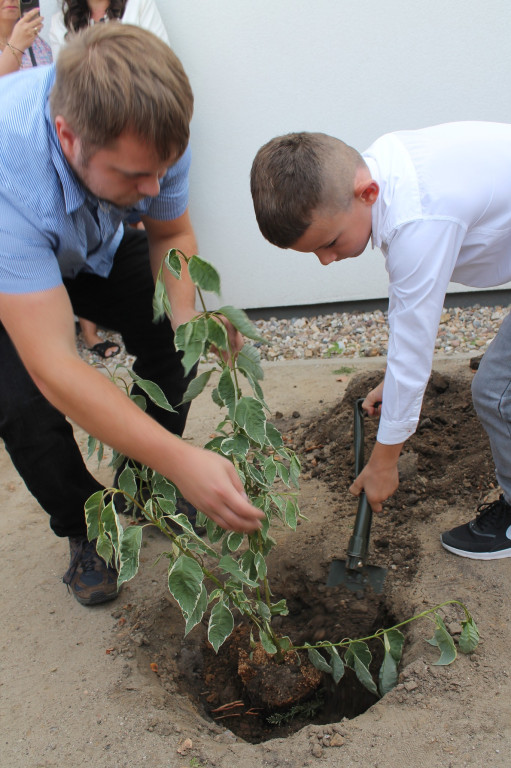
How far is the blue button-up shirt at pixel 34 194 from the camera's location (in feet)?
5.14

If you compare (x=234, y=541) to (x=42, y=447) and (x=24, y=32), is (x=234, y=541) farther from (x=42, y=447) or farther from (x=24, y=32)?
(x=24, y=32)

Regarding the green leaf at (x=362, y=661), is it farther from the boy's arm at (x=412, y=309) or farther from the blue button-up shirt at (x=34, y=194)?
the blue button-up shirt at (x=34, y=194)

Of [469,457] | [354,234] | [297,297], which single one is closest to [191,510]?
[469,457]

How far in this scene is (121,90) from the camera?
135 cm

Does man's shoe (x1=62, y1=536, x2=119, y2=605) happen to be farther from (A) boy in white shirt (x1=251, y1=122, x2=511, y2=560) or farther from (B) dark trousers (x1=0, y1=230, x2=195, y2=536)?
(A) boy in white shirt (x1=251, y1=122, x2=511, y2=560)

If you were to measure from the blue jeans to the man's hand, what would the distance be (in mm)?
395

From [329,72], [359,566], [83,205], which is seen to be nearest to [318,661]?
[359,566]

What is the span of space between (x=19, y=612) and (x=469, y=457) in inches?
72.2

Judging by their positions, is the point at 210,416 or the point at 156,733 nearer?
the point at 156,733

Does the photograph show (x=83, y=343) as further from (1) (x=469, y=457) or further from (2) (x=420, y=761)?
(2) (x=420, y=761)

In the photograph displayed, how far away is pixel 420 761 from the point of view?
1.63m

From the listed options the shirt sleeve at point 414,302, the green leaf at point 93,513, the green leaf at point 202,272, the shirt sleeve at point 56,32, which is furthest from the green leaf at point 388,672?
the shirt sleeve at point 56,32

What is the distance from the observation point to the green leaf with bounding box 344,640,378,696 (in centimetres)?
182

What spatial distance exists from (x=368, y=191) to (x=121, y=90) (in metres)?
0.74
